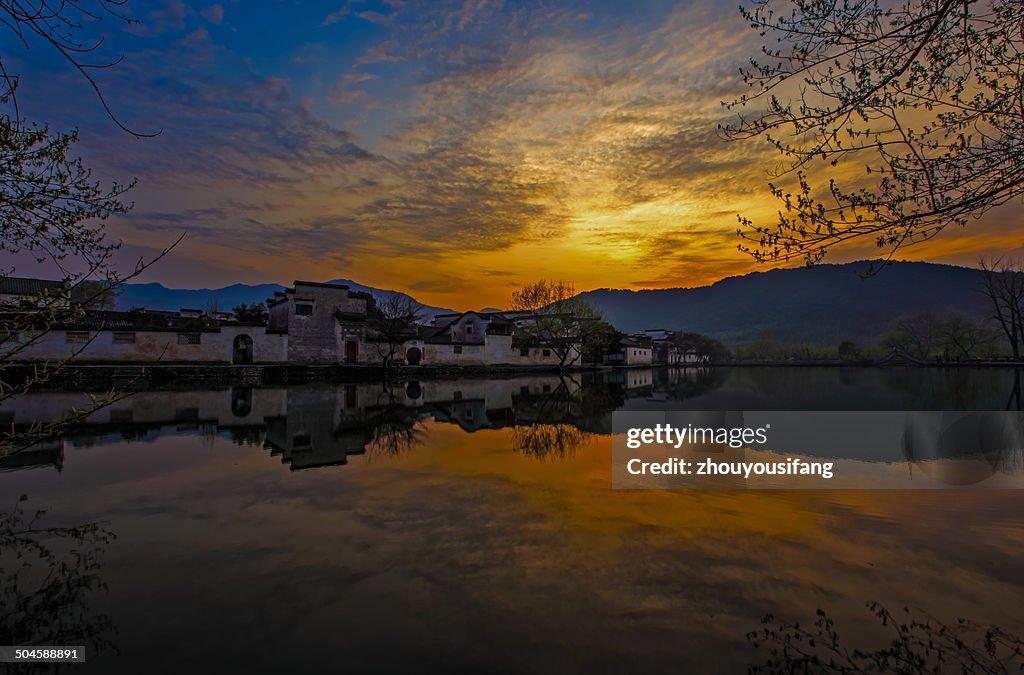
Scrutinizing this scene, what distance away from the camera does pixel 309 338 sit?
127 ft

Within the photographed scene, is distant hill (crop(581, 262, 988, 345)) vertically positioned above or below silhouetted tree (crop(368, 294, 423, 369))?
above

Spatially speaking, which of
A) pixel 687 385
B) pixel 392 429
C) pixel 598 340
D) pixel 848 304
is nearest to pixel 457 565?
pixel 392 429

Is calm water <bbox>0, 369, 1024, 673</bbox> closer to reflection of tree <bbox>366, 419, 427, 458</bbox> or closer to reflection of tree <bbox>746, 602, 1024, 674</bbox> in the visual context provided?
reflection of tree <bbox>746, 602, 1024, 674</bbox>

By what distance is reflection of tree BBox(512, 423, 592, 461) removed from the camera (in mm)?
9969

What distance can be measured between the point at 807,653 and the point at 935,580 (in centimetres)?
198

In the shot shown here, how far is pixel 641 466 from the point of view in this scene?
8.63 m

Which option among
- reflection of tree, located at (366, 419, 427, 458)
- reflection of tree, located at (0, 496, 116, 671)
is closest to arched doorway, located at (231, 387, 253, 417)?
reflection of tree, located at (366, 419, 427, 458)

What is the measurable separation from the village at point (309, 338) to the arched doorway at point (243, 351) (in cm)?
8

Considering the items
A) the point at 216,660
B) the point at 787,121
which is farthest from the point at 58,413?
the point at 787,121

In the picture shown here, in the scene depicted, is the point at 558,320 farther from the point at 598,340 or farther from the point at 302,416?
the point at 302,416

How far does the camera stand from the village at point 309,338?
95.9ft

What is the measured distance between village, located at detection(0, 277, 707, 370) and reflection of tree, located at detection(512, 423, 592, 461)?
59.0 ft

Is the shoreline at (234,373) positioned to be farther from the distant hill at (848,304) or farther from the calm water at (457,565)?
the distant hill at (848,304)

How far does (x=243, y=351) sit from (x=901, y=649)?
138ft
